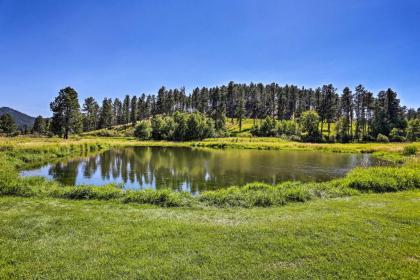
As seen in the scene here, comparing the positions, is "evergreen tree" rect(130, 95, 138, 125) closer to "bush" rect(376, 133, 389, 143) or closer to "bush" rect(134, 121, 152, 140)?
"bush" rect(134, 121, 152, 140)

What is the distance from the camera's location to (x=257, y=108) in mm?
126500

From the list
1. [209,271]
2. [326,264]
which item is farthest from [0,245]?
[326,264]

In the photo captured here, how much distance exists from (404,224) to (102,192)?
526 inches

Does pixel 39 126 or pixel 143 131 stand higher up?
pixel 39 126

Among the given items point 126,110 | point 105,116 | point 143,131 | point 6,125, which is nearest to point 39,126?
point 6,125

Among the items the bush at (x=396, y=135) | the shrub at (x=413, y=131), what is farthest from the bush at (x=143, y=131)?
the shrub at (x=413, y=131)

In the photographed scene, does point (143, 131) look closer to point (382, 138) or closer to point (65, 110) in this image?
point (65, 110)

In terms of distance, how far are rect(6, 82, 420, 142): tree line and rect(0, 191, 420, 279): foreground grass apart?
231 feet

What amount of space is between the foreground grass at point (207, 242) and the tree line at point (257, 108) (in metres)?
70.3

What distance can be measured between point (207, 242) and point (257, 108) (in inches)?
4763

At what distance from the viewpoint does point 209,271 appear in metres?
6.84

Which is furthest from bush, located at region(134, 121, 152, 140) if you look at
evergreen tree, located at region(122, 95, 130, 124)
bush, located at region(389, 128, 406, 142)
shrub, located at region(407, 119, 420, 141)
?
shrub, located at region(407, 119, 420, 141)

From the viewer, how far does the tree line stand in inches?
3447

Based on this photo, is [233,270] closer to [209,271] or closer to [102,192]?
[209,271]
